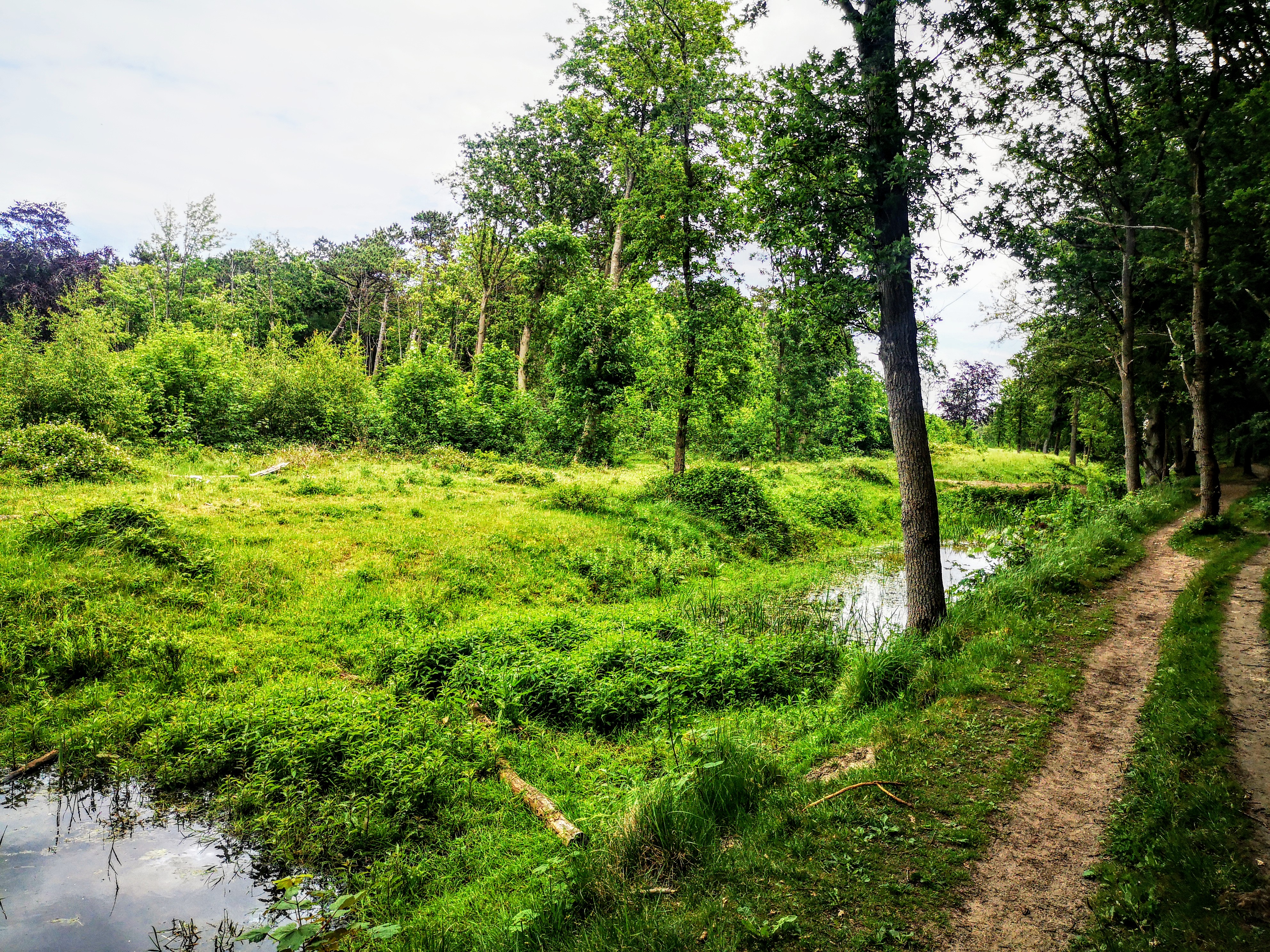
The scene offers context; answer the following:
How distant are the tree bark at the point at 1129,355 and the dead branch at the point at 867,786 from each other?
21.4 m

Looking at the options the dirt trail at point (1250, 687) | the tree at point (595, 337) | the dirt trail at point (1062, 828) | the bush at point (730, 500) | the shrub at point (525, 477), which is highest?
the tree at point (595, 337)

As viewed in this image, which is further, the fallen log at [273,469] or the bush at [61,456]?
the fallen log at [273,469]

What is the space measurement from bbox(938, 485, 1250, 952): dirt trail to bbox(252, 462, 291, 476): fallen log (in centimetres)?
2003

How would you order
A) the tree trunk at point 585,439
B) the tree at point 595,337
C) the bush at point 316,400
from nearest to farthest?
the tree at point 595,337, the bush at point 316,400, the tree trunk at point 585,439

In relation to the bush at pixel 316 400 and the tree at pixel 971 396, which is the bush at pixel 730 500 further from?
the tree at pixel 971 396

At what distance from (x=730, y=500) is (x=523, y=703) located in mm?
13409

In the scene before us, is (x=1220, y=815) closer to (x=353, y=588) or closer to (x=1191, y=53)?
(x=353, y=588)

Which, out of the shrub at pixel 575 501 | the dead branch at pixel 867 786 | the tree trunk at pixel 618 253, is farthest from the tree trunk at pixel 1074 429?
the dead branch at pixel 867 786

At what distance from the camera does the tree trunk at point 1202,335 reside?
45.4 ft

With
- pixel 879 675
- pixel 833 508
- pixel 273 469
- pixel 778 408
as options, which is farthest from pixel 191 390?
pixel 778 408

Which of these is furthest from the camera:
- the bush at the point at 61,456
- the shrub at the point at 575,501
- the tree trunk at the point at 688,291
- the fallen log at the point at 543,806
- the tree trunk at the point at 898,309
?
the tree trunk at the point at 688,291

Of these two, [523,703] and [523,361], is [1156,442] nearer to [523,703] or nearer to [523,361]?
[523,361]

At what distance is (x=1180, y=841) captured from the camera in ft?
13.1

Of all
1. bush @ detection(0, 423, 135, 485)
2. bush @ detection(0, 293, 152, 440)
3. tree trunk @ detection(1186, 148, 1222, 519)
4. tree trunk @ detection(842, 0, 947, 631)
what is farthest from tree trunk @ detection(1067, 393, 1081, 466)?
bush @ detection(0, 293, 152, 440)
